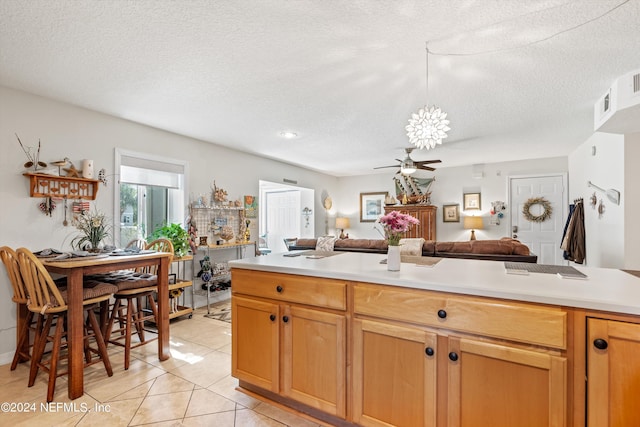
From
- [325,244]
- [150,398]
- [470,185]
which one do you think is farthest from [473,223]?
[150,398]

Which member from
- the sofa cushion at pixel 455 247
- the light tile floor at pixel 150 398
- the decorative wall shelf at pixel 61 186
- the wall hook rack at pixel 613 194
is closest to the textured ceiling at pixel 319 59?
the decorative wall shelf at pixel 61 186

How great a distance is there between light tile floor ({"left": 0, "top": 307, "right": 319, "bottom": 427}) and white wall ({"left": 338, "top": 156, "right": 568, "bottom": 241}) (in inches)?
225

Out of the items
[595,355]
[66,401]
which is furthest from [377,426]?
[66,401]

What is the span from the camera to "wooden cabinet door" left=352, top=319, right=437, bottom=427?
1.43 m

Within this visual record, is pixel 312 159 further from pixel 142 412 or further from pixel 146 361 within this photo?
pixel 142 412

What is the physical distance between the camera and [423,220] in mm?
6727

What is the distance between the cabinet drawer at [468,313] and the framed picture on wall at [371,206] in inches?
250

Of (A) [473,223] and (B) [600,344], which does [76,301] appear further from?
(A) [473,223]

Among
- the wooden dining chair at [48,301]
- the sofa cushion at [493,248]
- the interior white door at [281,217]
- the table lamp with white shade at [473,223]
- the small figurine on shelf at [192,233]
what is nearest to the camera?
the wooden dining chair at [48,301]

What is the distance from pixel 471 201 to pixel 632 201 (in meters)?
→ 3.58

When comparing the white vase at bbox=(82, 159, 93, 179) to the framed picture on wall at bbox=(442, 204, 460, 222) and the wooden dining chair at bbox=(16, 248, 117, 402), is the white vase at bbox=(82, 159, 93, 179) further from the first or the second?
the framed picture on wall at bbox=(442, 204, 460, 222)

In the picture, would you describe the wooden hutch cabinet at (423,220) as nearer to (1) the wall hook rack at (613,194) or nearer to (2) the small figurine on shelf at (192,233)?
(1) the wall hook rack at (613,194)

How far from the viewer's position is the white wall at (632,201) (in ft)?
10.2

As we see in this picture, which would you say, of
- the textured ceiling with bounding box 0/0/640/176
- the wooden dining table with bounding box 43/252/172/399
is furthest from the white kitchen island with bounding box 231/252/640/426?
the textured ceiling with bounding box 0/0/640/176
